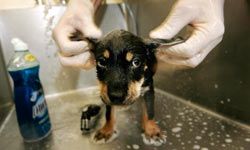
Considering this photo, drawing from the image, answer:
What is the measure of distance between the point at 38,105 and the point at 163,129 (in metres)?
0.27

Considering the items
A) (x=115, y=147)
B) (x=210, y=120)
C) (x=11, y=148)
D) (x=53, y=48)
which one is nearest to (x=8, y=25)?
(x=53, y=48)

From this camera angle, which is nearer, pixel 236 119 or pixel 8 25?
pixel 236 119

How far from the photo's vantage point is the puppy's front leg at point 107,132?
1.91ft

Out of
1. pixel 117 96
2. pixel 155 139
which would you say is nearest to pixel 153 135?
pixel 155 139

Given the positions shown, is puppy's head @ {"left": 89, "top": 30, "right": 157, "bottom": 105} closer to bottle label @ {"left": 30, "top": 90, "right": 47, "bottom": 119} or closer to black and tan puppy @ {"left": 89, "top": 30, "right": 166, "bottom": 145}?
black and tan puppy @ {"left": 89, "top": 30, "right": 166, "bottom": 145}

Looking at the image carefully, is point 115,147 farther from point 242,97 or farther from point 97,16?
point 97,16

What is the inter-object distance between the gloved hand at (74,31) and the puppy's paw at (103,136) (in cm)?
14

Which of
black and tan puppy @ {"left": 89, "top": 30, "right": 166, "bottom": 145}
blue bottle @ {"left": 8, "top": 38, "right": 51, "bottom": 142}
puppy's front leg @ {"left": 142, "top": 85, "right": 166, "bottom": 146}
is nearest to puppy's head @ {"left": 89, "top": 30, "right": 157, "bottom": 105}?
black and tan puppy @ {"left": 89, "top": 30, "right": 166, "bottom": 145}

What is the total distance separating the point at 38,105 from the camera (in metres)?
0.62

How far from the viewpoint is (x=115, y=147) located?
558 millimetres

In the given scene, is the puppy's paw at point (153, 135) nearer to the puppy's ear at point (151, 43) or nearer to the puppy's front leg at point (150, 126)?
the puppy's front leg at point (150, 126)

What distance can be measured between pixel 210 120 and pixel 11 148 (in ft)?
1.41

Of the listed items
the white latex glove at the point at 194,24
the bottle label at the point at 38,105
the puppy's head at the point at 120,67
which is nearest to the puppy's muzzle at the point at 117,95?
the puppy's head at the point at 120,67

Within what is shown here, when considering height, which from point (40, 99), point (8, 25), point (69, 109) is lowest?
point (69, 109)
